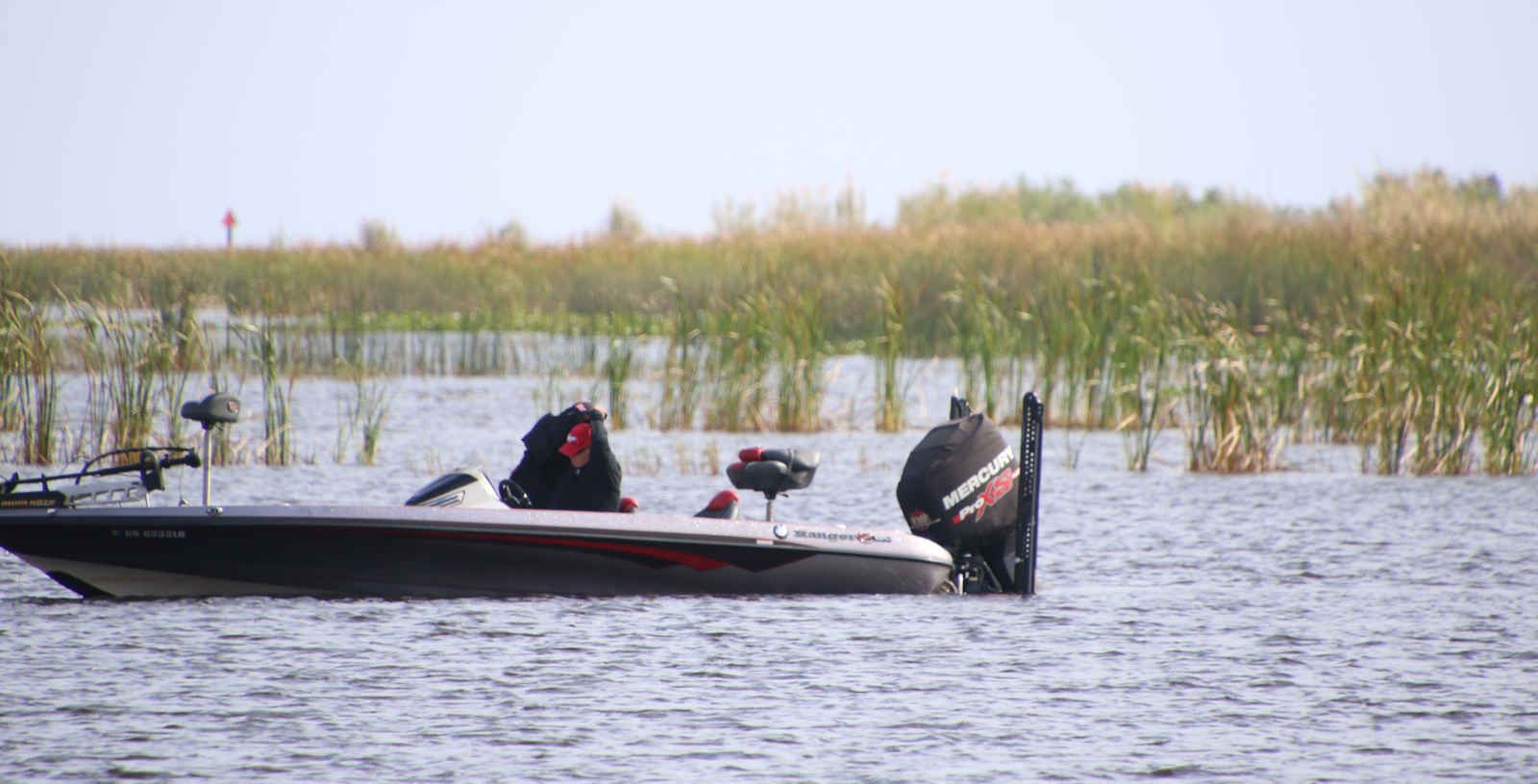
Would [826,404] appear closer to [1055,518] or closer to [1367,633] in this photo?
[1055,518]

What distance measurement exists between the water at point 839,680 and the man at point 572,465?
52 cm

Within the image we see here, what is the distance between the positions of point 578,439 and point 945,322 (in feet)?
46.4

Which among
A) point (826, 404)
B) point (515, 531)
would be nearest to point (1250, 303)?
point (826, 404)

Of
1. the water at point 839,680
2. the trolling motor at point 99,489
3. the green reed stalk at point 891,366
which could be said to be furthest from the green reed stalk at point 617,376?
the trolling motor at point 99,489

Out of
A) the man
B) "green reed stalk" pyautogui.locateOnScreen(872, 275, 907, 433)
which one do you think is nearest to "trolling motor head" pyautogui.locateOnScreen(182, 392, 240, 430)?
the man

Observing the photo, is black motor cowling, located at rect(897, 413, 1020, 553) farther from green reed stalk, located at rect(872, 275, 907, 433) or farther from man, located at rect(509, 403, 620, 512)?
green reed stalk, located at rect(872, 275, 907, 433)

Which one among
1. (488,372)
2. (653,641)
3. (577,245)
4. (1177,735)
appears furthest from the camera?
(577,245)

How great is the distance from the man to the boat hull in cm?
22

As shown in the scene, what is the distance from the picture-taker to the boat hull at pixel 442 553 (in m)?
9.62

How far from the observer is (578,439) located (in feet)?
32.9

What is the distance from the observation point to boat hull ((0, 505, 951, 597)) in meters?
9.62

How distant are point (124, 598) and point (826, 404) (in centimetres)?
1226

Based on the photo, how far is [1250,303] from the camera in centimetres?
2236

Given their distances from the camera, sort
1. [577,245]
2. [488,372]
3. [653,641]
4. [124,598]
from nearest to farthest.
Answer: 1. [653,641]
2. [124,598]
3. [488,372]
4. [577,245]
